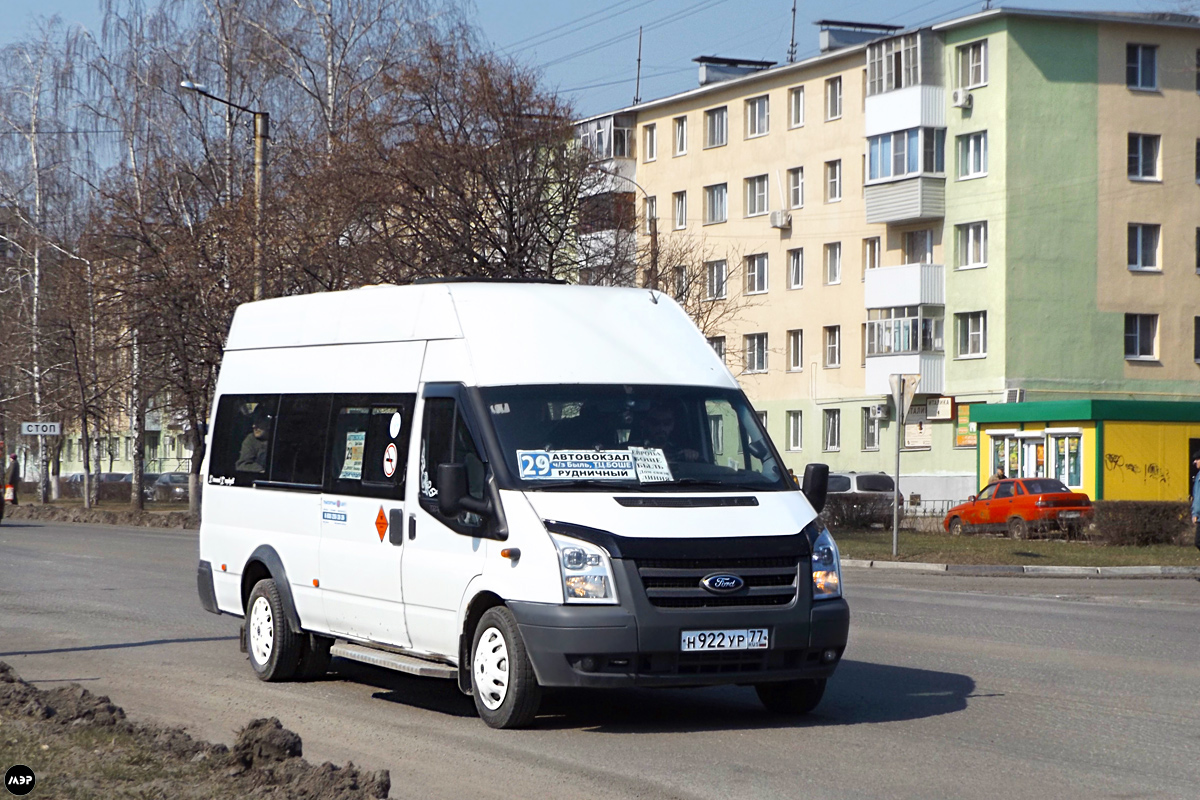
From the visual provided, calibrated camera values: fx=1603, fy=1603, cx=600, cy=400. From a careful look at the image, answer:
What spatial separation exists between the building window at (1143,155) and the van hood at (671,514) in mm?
47412

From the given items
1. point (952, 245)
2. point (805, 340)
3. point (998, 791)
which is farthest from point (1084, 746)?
point (805, 340)

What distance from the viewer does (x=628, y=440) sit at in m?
8.83

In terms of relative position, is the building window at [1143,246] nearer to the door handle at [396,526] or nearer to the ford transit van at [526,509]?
the ford transit van at [526,509]

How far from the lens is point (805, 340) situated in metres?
59.1

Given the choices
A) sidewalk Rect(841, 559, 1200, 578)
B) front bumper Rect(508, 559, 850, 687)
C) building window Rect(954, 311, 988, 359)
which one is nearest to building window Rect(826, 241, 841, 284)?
building window Rect(954, 311, 988, 359)

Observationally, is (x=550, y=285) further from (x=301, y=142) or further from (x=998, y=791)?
(x=301, y=142)

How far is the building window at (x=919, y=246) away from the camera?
54.7 metres

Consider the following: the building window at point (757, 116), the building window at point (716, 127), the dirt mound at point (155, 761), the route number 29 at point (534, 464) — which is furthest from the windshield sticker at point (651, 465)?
the building window at point (716, 127)

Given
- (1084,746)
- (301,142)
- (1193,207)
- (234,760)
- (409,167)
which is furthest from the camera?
(1193,207)

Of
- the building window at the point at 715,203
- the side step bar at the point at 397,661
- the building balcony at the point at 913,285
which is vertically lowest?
the side step bar at the point at 397,661

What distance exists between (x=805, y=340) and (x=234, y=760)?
A: 5348cm

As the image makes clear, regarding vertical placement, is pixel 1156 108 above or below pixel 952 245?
above

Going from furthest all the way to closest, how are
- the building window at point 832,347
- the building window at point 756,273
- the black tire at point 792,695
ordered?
1. the building window at point 756,273
2. the building window at point 832,347
3. the black tire at point 792,695

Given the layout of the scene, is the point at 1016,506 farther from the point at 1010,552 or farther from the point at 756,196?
the point at 756,196
